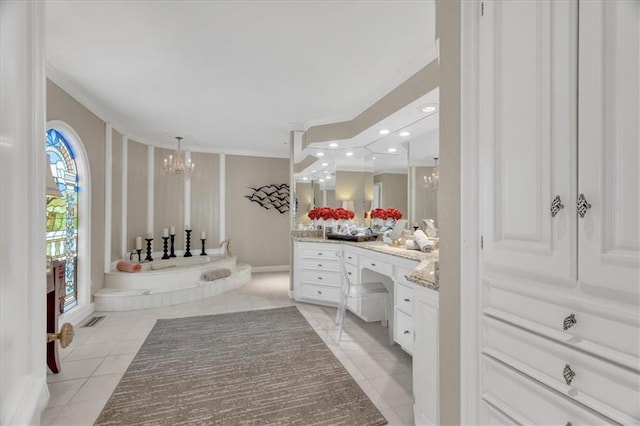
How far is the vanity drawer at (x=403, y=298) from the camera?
2240mm

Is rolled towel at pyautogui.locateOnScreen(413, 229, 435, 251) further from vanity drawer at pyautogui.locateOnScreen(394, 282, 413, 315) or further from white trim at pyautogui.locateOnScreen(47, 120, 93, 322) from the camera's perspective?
white trim at pyautogui.locateOnScreen(47, 120, 93, 322)

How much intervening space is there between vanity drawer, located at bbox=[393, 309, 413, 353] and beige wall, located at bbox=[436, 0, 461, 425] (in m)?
0.84

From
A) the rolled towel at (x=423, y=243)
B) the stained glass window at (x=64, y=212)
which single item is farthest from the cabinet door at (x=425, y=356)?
the stained glass window at (x=64, y=212)

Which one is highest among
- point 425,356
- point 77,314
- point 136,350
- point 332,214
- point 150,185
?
point 150,185

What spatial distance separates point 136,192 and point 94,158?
1.43m

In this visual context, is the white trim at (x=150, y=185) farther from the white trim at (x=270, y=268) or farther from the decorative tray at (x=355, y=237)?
the decorative tray at (x=355, y=237)

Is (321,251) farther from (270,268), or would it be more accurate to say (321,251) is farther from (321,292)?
(270,268)

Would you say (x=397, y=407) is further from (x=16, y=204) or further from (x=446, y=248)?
(x=16, y=204)

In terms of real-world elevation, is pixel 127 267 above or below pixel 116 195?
below

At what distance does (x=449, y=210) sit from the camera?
51.1 inches
